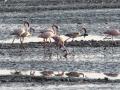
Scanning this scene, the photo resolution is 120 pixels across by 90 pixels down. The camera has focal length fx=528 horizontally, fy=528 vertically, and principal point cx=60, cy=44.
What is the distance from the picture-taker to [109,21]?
25.9 metres

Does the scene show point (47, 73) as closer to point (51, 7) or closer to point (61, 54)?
point (61, 54)

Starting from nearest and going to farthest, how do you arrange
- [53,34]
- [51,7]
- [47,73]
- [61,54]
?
[47,73]
[61,54]
[53,34]
[51,7]

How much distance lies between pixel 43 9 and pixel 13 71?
14633 millimetres

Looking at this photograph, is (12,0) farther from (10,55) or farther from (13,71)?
(13,71)

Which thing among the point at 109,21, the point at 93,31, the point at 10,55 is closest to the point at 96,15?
the point at 109,21

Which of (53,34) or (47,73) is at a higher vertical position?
(53,34)

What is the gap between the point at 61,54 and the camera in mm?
18469

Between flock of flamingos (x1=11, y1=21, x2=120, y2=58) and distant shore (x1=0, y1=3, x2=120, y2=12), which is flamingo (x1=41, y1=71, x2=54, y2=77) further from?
distant shore (x1=0, y1=3, x2=120, y2=12)

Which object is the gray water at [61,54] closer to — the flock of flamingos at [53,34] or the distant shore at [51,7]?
the flock of flamingos at [53,34]

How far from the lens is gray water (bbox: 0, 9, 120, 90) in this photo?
14.5 m

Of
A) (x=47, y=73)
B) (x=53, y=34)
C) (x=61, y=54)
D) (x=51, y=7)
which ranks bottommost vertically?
(x=51, y=7)

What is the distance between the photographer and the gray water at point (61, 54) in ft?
47.5

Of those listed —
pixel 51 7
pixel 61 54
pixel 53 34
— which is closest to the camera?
pixel 61 54

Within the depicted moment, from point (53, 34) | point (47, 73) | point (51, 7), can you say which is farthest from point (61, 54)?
point (51, 7)
